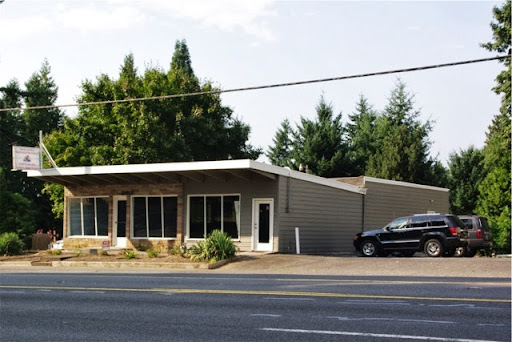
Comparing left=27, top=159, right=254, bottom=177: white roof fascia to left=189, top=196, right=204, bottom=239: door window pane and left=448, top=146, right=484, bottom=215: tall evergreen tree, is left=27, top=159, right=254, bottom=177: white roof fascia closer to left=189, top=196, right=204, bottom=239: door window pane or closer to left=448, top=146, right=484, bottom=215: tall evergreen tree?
left=189, top=196, right=204, bottom=239: door window pane

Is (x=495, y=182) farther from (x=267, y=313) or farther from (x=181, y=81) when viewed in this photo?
(x=267, y=313)

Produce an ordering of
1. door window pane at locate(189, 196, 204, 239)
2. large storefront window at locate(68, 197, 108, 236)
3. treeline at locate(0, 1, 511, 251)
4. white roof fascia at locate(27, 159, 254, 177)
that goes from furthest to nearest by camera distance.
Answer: treeline at locate(0, 1, 511, 251)
large storefront window at locate(68, 197, 108, 236)
door window pane at locate(189, 196, 204, 239)
white roof fascia at locate(27, 159, 254, 177)

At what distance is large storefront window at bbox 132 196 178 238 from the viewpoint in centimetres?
3003

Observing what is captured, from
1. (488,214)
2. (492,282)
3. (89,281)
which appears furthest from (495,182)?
(89,281)

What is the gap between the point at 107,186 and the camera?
32062 millimetres

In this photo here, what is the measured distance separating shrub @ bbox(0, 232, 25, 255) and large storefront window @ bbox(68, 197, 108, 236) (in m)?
2.86

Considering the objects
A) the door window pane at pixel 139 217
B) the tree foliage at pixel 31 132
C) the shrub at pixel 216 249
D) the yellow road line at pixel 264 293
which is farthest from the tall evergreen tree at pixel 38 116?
the yellow road line at pixel 264 293

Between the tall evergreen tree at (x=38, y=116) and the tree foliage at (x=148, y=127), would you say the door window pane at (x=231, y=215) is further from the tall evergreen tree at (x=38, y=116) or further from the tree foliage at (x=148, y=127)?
the tall evergreen tree at (x=38, y=116)

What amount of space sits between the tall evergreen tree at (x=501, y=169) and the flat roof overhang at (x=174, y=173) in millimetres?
11850

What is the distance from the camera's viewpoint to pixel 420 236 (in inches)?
1043

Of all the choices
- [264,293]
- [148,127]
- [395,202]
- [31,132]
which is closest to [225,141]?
[148,127]

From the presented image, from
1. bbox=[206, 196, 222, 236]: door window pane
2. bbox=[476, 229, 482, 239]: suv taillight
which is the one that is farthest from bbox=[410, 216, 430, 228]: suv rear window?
bbox=[206, 196, 222, 236]: door window pane

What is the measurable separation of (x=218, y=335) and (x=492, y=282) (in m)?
9.35

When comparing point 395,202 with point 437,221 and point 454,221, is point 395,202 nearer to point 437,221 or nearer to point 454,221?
point 437,221
